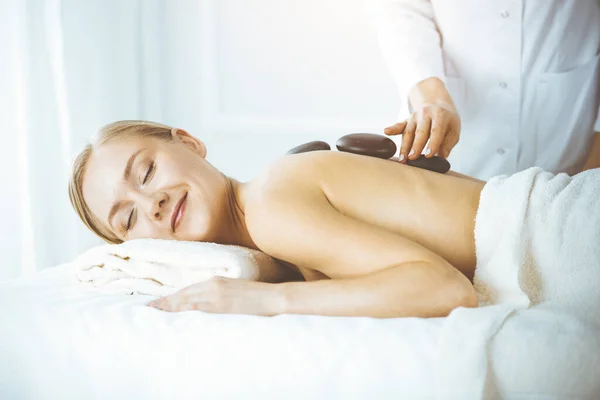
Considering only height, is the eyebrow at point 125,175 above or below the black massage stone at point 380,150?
below

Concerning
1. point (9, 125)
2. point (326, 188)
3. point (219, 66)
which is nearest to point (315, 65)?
point (219, 66)

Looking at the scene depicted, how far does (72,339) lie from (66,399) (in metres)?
0.09

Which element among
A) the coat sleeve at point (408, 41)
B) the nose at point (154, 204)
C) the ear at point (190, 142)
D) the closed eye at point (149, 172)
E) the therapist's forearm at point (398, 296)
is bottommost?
the therapist's forearm at point (398, 296)

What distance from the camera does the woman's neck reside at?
1329 mm

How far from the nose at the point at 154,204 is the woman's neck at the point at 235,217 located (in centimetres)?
15

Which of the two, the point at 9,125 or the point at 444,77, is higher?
the point at 444,77

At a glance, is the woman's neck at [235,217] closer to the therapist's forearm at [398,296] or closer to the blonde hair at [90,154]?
the blonde hair at [90,154]

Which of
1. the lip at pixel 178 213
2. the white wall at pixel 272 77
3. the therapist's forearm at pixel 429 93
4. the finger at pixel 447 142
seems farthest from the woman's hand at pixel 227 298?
the white wall at pixel 272 77

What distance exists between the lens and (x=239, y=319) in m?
0.91

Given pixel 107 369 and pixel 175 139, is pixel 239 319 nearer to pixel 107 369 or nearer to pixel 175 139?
pixel 107 369

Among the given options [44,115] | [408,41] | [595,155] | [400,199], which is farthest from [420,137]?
[44,115]

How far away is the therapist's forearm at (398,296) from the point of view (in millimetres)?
919

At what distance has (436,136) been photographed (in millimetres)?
1288

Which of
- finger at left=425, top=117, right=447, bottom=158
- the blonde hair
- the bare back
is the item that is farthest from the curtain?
finger at left=425, top=117, right=447, bottom=158
